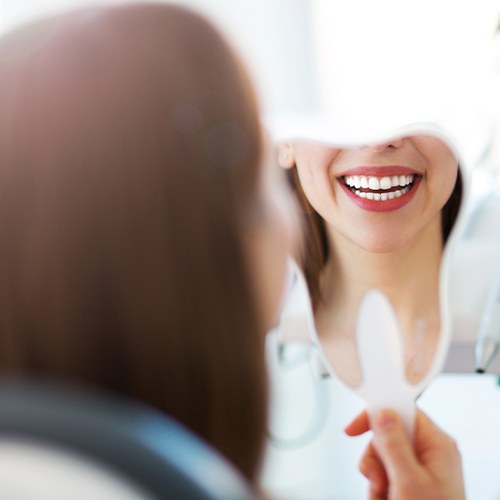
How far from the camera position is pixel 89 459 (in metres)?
0.34

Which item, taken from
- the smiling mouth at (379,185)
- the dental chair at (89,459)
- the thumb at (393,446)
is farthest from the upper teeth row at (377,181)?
the dental chair at (89,459)

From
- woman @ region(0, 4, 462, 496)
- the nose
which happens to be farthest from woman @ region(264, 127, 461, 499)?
woman @ region(0, 4, 462, 496)

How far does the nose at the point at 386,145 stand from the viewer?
724 mm

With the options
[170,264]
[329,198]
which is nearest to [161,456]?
[170,264]

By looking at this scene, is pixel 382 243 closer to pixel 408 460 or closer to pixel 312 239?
pixel 312 239

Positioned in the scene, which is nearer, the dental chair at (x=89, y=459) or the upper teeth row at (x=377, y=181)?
the dental chair at (x=89, y=459)

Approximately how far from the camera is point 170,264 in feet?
1.53

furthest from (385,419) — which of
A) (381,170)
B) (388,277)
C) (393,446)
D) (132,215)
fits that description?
(132,215)

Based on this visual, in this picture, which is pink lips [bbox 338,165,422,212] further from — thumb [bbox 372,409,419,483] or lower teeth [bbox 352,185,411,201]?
thumb [bbox 372,409,419,483]

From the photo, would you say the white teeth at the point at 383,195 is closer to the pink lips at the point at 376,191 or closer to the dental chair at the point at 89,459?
the pink lips at the point at 376,191

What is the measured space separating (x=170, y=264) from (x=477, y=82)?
1.60 feet

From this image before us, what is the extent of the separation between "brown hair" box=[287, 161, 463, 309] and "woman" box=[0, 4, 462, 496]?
0.87 feet

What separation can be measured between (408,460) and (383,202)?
0.81 feet

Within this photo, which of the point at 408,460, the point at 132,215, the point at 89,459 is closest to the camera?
the point at 89,459
